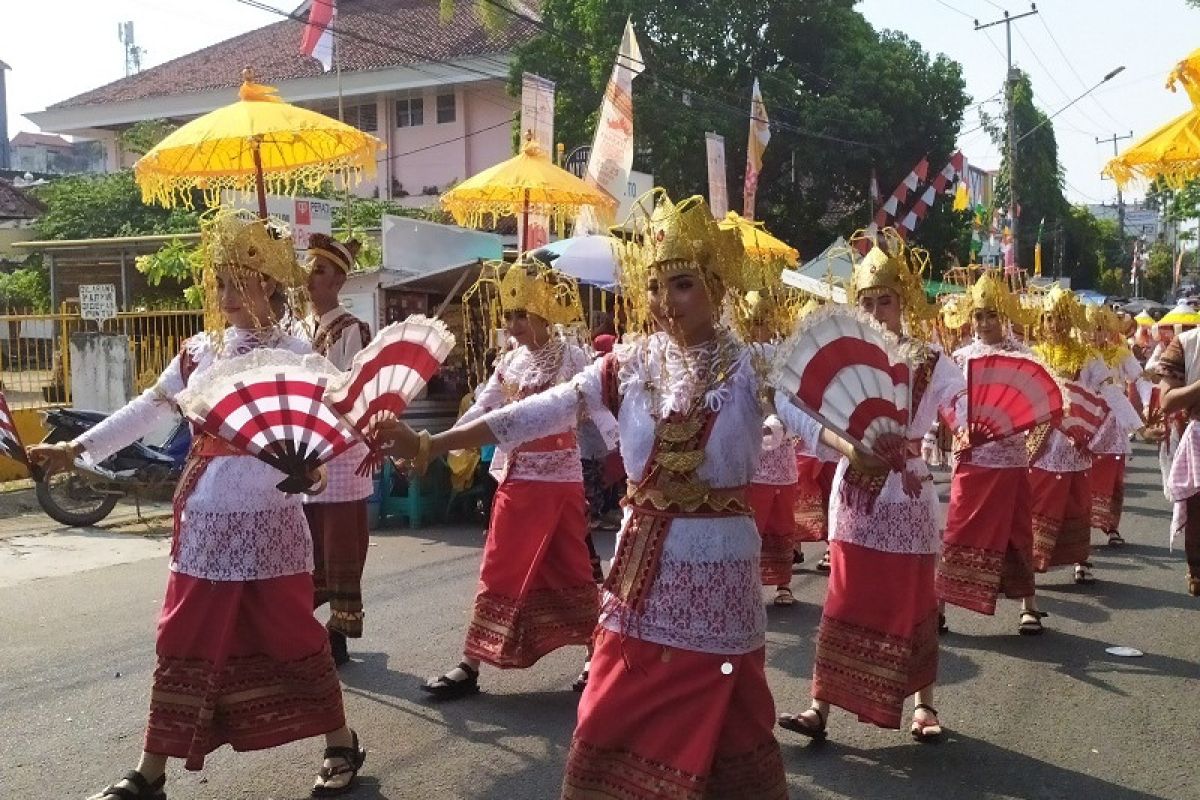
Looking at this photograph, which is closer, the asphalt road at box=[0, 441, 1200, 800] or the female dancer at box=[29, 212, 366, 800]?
the female dancer at box=[29, 212, 366, 800]

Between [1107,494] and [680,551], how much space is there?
7681mm

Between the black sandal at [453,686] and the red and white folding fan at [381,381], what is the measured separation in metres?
2.14

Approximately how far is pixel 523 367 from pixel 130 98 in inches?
1172

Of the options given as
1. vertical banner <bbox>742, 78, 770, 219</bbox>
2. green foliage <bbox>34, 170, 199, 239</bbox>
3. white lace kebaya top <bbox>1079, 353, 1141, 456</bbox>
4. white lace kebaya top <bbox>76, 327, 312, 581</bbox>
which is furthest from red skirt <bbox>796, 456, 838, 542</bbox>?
green foliage <bbox>34, 170, 199, 239</bbox>

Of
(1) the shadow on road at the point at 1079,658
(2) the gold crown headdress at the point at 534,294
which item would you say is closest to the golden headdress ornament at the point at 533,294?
(2) the gold crown headdress at the point at 534,294

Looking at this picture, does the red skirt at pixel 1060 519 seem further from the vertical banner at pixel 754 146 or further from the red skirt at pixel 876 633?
the vertical banner at pixel 754 146

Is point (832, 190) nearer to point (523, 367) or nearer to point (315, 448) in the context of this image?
point (523, 367)

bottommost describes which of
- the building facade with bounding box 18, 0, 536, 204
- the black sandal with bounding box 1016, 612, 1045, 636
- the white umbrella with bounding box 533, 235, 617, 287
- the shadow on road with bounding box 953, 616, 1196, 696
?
the shadow on road with bounding box 953, 616, 1196, 696

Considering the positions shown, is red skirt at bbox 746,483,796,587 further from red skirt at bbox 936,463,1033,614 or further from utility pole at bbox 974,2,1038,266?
utility pole at bbox 974,2,1038,266

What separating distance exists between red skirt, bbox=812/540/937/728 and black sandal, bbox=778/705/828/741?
0.09 meters

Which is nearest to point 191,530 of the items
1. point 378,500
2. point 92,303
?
point 378,500

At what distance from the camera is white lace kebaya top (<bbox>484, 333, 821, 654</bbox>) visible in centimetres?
332

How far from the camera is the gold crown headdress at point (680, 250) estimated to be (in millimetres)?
3375

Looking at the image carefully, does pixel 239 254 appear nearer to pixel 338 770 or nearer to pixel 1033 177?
pixel 338 770
